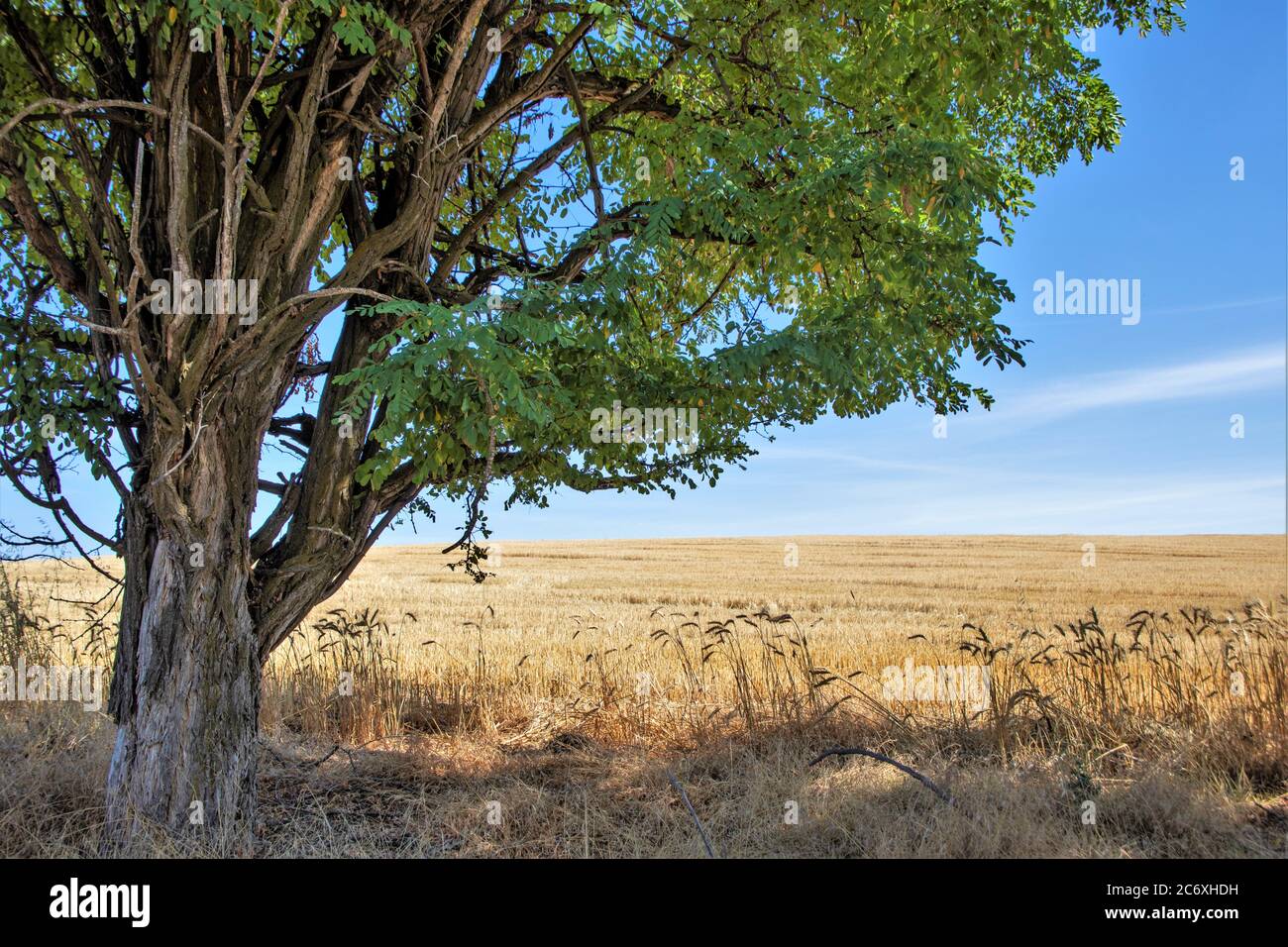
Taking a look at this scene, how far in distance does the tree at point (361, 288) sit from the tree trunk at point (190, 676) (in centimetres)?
2

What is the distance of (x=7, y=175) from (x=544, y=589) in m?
18.5

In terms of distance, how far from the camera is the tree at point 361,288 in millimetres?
5027

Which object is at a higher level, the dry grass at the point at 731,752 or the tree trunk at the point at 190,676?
the tree trunk at the point at 190,676

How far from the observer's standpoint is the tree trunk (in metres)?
5.49

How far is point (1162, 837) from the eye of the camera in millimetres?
5668

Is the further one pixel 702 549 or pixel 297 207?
pixel 702 549

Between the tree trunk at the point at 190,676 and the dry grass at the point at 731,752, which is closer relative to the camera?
the tree trunk at the point at 190,676

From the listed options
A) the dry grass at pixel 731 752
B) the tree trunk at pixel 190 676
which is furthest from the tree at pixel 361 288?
the dry grass at pixel 731 752

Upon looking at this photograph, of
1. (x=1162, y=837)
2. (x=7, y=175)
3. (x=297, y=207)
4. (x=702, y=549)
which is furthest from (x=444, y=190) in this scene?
(x=702, y=549)

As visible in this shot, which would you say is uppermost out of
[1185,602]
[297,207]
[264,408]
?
[297,207]

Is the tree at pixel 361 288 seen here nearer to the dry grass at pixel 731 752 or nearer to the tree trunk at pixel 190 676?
the tree trunk at pixel 190 676

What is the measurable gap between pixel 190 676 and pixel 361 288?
268 centimetres

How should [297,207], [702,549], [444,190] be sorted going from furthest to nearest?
1. [702,549]
2. [444,190]
3. [297,207]

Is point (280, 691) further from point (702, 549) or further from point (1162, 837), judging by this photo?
point (702, 549)
